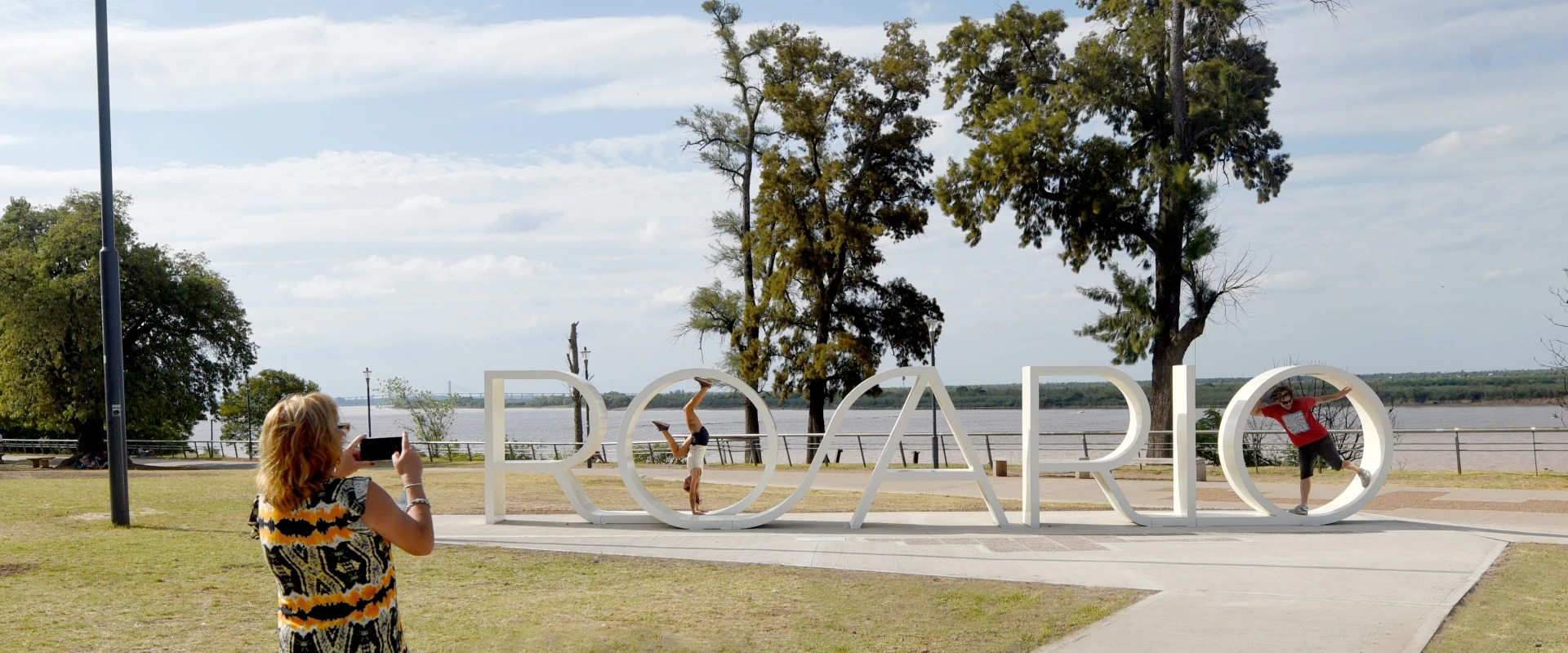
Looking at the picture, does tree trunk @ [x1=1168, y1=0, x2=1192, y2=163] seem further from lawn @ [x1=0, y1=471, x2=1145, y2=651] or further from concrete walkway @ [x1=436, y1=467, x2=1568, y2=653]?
lawn @ [x1=0, y1=471, x2=1145, y2=651]

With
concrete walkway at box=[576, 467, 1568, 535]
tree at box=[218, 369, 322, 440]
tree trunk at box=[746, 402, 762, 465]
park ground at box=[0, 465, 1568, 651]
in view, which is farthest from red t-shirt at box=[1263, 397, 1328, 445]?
tree at box=[218, 369, 322, 440]

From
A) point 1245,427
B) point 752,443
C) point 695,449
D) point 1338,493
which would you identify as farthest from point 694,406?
point 752,443

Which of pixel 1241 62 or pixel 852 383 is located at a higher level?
pixel 1241 62

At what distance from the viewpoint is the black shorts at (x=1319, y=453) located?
12375 millimetres

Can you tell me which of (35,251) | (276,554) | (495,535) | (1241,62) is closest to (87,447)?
(35,251)

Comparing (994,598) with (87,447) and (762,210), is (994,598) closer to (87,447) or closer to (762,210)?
A: (762,210)

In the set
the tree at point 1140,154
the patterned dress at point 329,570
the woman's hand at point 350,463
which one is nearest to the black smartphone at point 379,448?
the woman's hand at point 350,463

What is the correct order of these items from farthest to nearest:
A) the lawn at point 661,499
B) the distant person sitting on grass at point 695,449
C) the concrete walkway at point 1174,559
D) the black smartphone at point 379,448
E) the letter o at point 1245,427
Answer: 1. the lawn at point 661,499
2. the distant person sitting on grass at point 695,449
3. the letter o at point 1245,427
4. the concrete walkway at point 1174,559
5. the black smartphone at point 379,448

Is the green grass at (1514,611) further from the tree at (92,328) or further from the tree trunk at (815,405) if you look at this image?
the tree at (92,328)

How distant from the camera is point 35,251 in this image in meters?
Result: 35.4

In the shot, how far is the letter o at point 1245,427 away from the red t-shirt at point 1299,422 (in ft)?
0.85

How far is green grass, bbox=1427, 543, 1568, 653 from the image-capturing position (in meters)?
6.48

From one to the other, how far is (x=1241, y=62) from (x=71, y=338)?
107 feet

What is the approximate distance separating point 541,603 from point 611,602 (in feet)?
1.56
